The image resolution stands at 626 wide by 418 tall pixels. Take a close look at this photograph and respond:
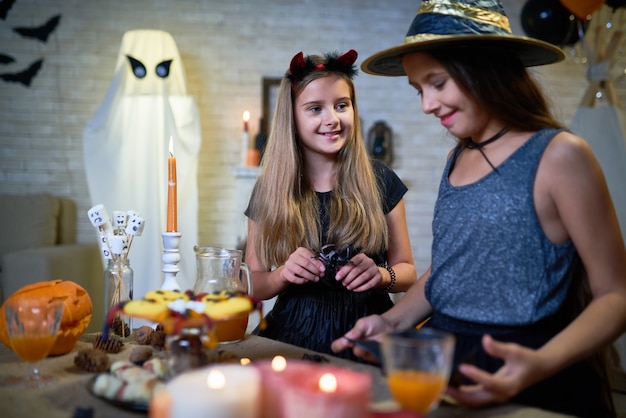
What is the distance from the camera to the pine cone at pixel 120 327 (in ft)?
4.75

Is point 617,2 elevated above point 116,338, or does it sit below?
above

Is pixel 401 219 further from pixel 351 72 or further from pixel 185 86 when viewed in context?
pixel 185 86

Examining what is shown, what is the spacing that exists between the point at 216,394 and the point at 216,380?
0.12 ft

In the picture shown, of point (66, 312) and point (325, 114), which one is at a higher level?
point (325, 114)

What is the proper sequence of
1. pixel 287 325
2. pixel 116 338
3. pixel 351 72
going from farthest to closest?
pixel 351 72 → pixel 287 325 → pixel 116 338

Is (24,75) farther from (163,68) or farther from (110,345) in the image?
(110,345)

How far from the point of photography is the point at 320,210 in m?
2.03

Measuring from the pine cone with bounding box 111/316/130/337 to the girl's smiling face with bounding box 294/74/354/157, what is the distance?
2.89ft

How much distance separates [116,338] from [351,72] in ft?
3.97

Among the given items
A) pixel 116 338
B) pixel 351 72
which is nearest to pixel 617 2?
pixel 351 72

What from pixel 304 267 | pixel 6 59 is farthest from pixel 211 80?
pixel 304 267

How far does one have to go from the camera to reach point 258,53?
14.2 ft

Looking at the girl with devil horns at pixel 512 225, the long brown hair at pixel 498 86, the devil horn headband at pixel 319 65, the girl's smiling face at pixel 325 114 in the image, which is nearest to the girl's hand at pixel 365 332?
the girl with devil horns at pixel 512 225

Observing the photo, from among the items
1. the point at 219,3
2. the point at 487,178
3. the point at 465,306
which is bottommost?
the point at 465,306
